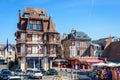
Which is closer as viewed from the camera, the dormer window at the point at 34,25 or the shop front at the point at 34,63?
the shop front at the point at 34,63

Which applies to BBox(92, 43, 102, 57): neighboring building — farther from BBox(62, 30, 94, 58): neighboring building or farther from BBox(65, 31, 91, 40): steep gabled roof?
BBox(65, 31, 91, 40): steep gabled roof

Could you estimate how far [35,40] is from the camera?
6538 cm

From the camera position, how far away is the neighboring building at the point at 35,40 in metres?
64.8

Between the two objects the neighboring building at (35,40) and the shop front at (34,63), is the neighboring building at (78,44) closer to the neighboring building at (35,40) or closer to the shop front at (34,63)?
the neighboring building at (35,40)

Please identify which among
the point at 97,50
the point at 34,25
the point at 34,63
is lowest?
the point at 34,63

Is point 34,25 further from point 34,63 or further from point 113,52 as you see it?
point 113,52

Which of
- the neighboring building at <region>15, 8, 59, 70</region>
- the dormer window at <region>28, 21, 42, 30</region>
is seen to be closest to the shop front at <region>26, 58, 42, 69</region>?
the neighboring building at <region>15, 8, 59, 70</region>

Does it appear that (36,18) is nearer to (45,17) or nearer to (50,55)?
(45,17)

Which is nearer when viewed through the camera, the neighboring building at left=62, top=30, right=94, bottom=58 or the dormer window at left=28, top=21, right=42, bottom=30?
the dormer window at left=28, top=21, right=42, bottom=30

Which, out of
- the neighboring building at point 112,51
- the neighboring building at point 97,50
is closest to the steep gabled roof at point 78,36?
the neighboring building at point 97,50

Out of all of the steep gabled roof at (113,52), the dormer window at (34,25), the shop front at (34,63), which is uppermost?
the dormer window at (34,25)

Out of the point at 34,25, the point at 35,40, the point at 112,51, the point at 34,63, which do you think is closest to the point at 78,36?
the point at 112,51

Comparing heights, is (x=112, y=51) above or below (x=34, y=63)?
above

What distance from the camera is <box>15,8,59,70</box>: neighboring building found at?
6475 cm
